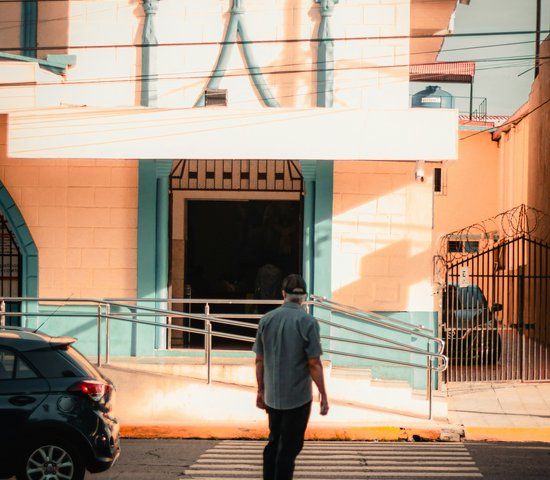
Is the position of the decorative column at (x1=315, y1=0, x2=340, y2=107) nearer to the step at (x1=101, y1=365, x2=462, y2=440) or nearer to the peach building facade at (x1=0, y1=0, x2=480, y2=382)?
→ the peach building facade at (x1=0, y1=0, x2=480, y2=382)

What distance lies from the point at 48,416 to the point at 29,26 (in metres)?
9.31

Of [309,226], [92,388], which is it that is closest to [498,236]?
[309,226]

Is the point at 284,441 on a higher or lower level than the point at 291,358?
lower

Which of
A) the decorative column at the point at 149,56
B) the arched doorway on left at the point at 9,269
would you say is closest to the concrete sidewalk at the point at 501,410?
the decorative column at the point at 149,56

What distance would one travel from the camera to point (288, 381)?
305 inches

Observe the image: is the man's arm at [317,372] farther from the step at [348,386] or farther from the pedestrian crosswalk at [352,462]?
the step at [348,386]

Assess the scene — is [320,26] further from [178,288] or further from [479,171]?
[479,171]

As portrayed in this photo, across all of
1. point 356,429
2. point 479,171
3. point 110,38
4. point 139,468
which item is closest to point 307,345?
point 139,468

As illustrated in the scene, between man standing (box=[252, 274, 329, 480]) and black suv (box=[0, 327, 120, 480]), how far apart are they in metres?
1.74

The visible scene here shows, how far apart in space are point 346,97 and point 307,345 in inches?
329

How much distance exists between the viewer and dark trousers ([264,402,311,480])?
7652 millimetres

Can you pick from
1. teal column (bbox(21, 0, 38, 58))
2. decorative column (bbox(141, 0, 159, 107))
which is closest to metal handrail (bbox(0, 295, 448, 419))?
decorative column (bbox(141, 0, 159, 107))

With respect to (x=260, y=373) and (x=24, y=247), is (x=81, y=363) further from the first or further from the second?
(x=24, y=247)

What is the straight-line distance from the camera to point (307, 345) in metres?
7.79
